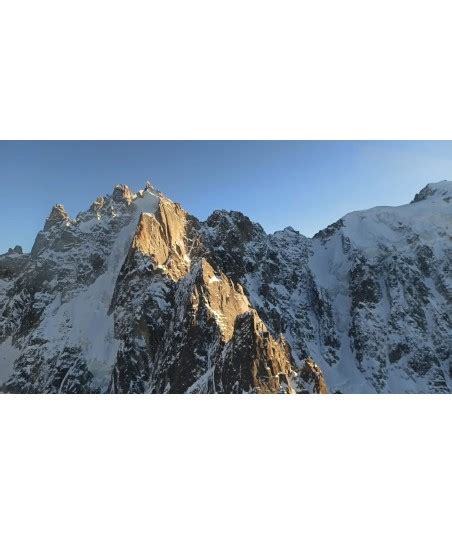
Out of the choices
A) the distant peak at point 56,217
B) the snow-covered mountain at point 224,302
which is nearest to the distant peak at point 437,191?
the snow-covered mountain at point 224,302

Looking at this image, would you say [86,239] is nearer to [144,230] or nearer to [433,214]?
[144,230]

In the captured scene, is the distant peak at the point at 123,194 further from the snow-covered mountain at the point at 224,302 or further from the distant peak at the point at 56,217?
the distant peak at the point at 56,217

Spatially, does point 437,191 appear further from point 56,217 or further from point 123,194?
point 56,217

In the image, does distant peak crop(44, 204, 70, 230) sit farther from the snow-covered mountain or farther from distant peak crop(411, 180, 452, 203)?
distant peak crop(411, 180, 452, 203)

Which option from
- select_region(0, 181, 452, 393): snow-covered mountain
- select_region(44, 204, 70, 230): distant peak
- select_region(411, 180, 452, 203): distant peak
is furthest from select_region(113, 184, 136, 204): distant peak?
select_region(411, 180, 452, 203): distant peak

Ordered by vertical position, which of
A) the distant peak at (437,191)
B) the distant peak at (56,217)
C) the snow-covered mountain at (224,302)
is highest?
the distant peak at (437,191)
